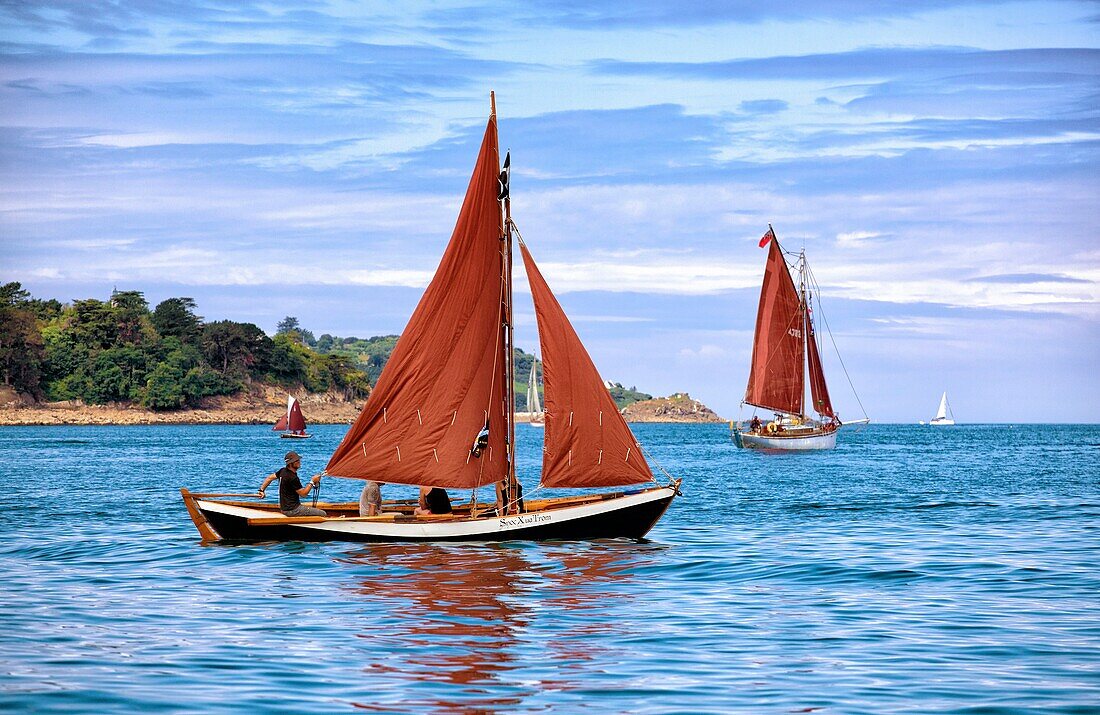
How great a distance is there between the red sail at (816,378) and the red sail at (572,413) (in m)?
72.6

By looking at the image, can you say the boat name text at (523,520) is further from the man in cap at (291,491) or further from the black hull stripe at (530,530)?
the man in cap at (291,491)

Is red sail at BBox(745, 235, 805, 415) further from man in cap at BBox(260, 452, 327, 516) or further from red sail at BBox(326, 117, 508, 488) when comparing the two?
man in cap at BBox(260, 452, 327, 516)

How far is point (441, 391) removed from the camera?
1198 inches

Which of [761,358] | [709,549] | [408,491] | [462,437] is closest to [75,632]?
[462,437]

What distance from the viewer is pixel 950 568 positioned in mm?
27766

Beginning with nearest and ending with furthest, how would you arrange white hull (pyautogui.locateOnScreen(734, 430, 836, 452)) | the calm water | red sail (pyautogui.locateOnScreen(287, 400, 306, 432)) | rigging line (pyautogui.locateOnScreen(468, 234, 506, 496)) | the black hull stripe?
the calm water → the black hull stripe → rigging line (pyautogui.locateOnScreen(468, 234, 506, 496)) → white hull (pyautogui.locateOnScreen(734, 430, 836, 452)) → red sail (pyautogui.locateOnScreen(287, 400, 306, 432))

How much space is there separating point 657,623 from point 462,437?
35.8 feet

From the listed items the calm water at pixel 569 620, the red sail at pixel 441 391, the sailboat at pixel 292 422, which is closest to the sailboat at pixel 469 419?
the red sail at pixel 441 391

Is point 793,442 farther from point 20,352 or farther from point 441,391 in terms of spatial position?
point 20,352

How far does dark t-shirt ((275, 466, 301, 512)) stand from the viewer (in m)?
30.1

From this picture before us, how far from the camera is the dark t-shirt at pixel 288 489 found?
3006 centimetres

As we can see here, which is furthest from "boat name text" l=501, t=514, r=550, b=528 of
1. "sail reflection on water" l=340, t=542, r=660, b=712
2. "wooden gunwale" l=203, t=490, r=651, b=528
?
"sail reflection on water" l=340, t=542, r=660, b=712

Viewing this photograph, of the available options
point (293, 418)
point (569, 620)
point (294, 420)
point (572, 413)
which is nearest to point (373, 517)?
point (572, 413)

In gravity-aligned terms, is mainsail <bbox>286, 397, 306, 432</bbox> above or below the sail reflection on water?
above
